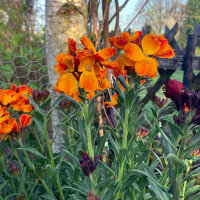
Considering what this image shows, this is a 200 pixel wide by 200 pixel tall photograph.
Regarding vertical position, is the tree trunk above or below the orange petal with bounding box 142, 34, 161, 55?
above

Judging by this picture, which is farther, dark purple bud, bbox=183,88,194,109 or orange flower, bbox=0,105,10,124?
orange flower, bbox=0,105,10,124

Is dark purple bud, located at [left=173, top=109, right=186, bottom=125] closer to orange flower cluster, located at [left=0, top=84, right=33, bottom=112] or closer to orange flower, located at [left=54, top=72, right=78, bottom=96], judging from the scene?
orange flower, located at [left=54, top=72, right=78, bottom=96]

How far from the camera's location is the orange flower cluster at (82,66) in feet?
2.37

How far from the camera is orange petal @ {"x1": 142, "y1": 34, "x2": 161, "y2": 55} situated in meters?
0.76

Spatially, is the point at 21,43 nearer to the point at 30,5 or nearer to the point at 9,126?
the point at 30,5

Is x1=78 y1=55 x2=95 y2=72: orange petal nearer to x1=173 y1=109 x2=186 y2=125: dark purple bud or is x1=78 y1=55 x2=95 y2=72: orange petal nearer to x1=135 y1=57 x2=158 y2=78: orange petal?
x1=135 y1=57 x2=158 y2=78: orange petal

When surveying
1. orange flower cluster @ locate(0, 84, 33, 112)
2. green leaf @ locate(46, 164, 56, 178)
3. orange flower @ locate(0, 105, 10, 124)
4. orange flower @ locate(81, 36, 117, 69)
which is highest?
orange flower @ locate(81, 36, 117, 69)

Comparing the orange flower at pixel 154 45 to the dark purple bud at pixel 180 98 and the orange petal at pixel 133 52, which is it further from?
the dark purple bud at pixel 180 98

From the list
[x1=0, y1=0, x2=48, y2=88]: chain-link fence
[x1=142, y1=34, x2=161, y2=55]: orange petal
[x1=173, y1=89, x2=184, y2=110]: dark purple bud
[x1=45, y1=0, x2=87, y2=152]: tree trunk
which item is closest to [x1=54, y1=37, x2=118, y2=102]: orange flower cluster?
[x1=142, y1=34, x2=161, y2=55]: orange petal

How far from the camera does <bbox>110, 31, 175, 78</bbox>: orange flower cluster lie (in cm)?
73

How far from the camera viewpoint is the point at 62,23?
146cm

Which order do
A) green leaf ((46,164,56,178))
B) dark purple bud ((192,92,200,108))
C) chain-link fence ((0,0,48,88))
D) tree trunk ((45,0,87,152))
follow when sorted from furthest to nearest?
chain-link fence ((0,0,48,88)), tree trunk ((45,0,87,152)), green leaf ((46,164,56,178)), dark purple bud ((192,92,200,108))

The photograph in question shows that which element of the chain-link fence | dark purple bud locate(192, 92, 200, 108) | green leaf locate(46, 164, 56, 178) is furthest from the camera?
the chain-link fence

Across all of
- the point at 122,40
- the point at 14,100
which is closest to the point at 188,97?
the point at 122,40
